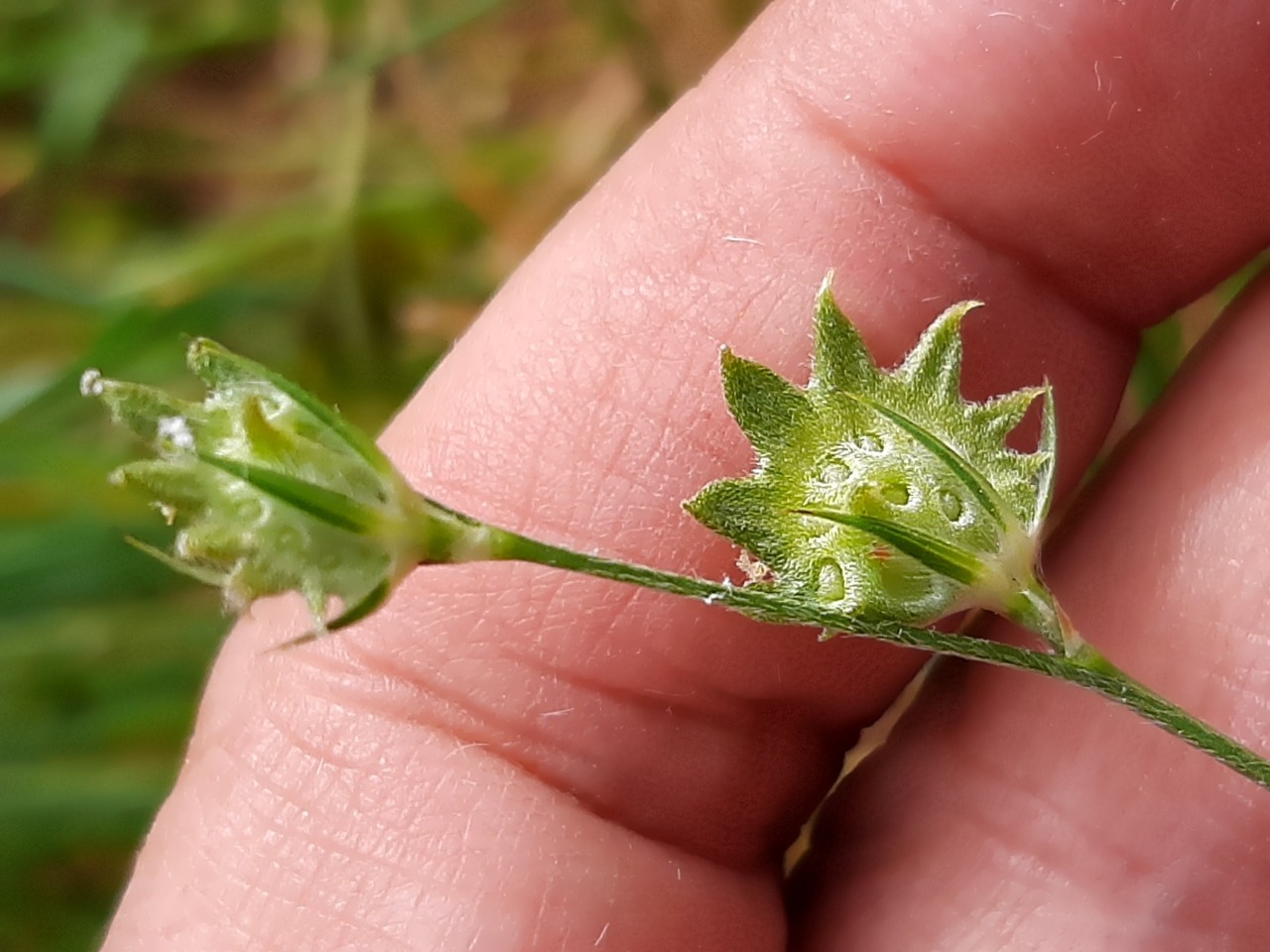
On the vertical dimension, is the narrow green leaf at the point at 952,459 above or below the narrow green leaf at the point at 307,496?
above

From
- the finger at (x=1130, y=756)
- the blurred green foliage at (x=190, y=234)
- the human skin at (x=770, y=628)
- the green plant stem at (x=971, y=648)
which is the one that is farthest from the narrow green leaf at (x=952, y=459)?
the blurred green foliage at (x=190, y=234)

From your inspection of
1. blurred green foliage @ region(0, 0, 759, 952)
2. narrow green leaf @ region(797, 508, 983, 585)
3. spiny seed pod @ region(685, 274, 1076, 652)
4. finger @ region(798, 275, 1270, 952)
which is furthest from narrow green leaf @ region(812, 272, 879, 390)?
blurred green foliage @ region(0, 0, 759, 952)

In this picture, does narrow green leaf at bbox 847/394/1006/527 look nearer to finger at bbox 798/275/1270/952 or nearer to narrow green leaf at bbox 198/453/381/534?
narrow green leaf at bbox 198/453/381/534

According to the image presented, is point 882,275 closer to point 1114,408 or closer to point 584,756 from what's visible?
point 1114,408

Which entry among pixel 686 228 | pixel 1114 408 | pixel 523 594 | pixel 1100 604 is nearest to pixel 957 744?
pixel 1100 604

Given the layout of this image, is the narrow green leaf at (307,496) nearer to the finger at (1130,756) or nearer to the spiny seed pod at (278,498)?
the spiny seed pod at (278,498)

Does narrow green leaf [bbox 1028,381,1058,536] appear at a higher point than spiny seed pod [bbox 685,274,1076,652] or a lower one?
higher

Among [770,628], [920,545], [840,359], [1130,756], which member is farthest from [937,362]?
[1130,756]
